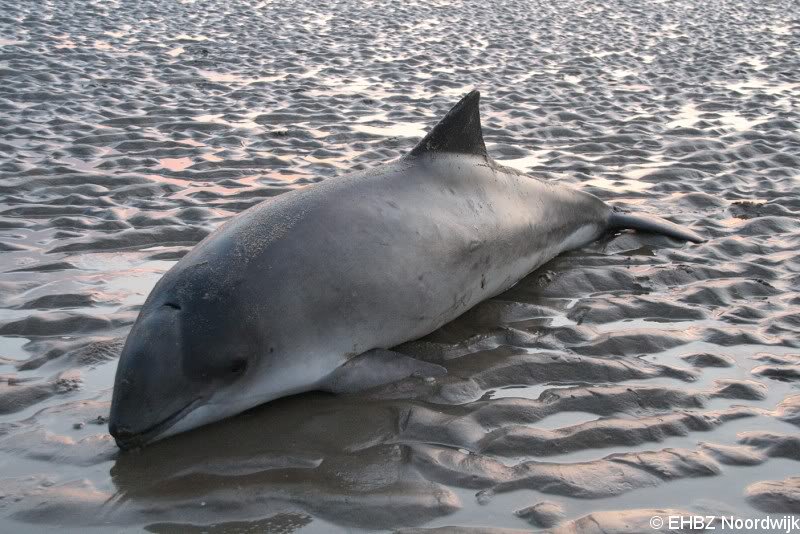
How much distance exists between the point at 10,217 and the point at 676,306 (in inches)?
230

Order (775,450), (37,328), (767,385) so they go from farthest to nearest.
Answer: (37,328)
(767,385)
(775,450)

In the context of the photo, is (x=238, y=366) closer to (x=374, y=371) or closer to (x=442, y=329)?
(x=374, y=371)

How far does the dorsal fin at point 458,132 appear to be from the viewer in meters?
6.73

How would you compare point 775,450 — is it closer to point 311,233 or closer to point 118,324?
point 311,233

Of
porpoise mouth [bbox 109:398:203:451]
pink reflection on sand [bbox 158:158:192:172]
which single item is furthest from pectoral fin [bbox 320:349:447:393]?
pink reflection on sand [bbox 158:158:192:172]

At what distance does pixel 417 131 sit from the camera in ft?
39.3

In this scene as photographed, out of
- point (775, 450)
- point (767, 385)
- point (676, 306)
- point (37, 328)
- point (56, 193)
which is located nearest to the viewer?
point (775, 450)

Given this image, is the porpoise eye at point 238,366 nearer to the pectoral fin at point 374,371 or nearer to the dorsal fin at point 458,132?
the pectoral fin at point 374,371

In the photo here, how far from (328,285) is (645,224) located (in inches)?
160

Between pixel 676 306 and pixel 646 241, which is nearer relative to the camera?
pixel 676 306

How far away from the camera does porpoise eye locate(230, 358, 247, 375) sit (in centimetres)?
491

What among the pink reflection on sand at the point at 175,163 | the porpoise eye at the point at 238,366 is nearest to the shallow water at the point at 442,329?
the pink reflection on sand at the point at 175,163

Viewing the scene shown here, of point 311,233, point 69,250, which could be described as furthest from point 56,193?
point 311,233

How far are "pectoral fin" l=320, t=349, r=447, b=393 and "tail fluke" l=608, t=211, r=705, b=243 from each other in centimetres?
356
